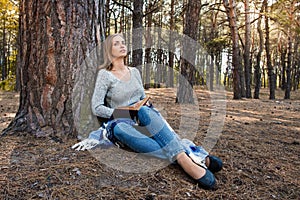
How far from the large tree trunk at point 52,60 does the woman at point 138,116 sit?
0.86ft

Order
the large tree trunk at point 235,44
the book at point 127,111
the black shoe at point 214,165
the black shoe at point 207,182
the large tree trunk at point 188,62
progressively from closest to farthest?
the black shoe at point 207,182 → the black shoe at point 214,165 → the book at point 127,111 → the large tree trunk at point 188,62 → the large tree trunk at point 235,44

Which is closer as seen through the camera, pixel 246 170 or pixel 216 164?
pixel 216 164

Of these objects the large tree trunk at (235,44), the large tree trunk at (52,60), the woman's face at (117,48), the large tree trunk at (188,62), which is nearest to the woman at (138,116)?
the woman's face at (117,48)

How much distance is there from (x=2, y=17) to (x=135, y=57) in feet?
25.5

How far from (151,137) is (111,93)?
0.66 meters

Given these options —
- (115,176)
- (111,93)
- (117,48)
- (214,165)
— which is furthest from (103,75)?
(214,165)

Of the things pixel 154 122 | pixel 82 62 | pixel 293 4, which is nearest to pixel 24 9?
pixel 82 62

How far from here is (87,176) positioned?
2.06 m

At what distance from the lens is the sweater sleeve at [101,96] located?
266 cm

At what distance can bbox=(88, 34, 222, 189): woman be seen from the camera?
7.33ft

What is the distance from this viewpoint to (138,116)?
8.29 ft

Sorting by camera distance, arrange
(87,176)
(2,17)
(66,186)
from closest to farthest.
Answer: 1. (66,186)
2. (87,176)
3. (2,17)

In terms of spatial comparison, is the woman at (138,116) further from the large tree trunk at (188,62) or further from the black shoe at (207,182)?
the large tree trunk at (188,62)

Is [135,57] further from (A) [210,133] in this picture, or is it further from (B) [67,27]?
(B) [67,27]
